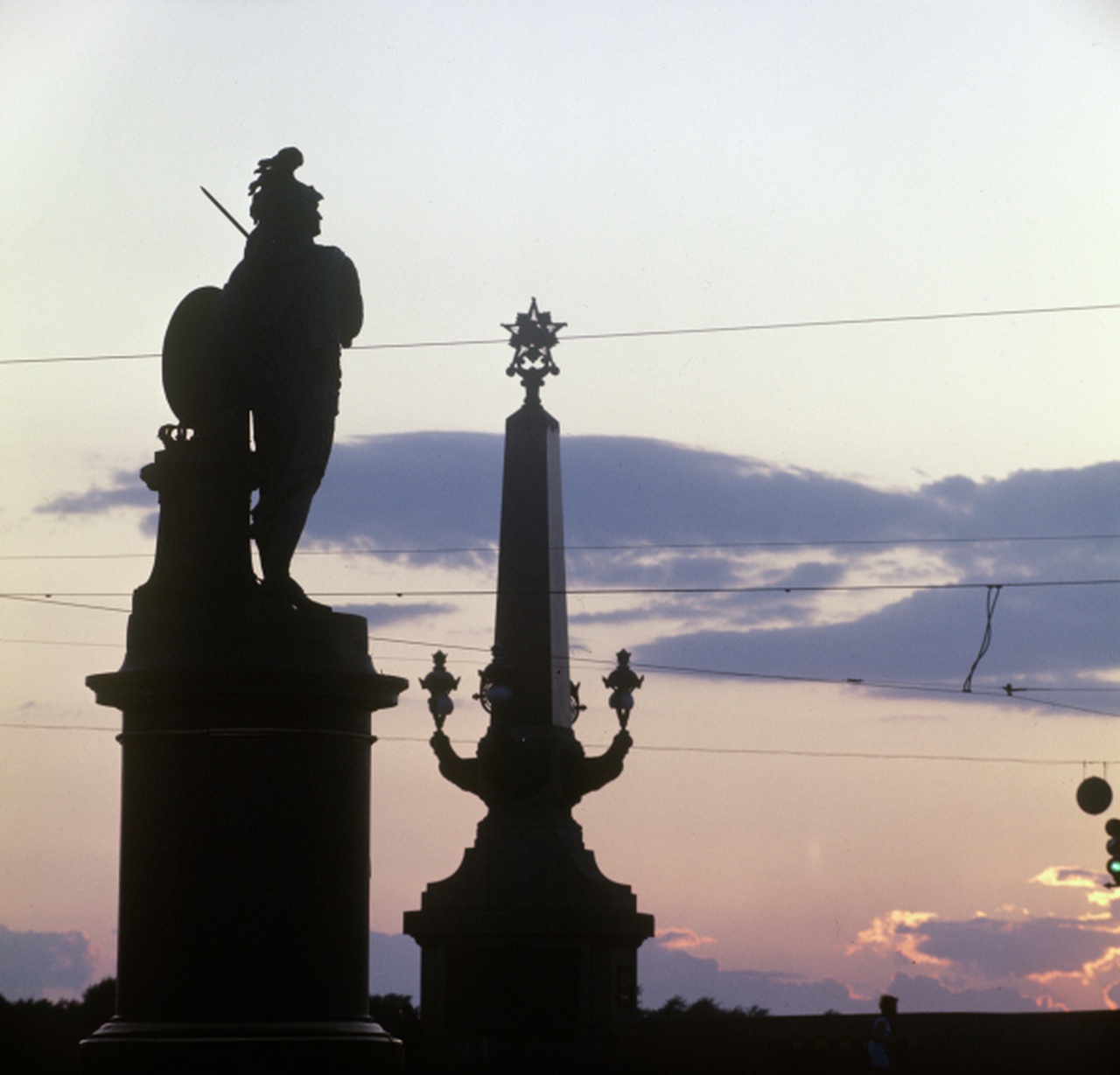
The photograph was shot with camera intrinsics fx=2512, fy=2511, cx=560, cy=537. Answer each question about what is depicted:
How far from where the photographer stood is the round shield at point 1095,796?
85.3ft

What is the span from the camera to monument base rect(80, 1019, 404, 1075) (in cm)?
1216

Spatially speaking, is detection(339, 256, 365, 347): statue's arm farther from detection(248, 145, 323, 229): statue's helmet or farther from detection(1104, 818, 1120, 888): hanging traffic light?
detection(1104, 818, 1120, 888): hanging traffic light

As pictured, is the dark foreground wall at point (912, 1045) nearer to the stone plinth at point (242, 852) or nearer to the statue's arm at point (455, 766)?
the statue's arm at point (455, 766)

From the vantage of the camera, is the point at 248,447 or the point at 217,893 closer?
the point at 217,893

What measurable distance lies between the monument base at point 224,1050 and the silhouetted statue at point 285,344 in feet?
7.45

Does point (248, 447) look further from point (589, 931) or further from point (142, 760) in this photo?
point (589, 931)

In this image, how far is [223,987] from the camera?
12.3 metres

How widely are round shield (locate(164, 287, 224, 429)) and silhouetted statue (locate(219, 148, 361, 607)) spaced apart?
3.9 inches

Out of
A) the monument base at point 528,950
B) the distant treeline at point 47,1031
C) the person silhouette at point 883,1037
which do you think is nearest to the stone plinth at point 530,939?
the monument base at point 528,950

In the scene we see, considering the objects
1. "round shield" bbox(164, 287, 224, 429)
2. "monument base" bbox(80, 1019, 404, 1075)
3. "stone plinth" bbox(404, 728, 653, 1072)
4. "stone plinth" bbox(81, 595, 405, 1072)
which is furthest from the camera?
"stone plinth" bbox(404, 728, 653, 1072)

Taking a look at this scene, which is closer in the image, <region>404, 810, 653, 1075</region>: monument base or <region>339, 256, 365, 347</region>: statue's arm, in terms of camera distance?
<region>339, 256, 365, 347</region>: statue's arm

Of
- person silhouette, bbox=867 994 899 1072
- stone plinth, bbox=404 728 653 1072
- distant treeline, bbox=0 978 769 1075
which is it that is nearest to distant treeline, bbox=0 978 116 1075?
distant treeline, bbox=0 978 769 1075

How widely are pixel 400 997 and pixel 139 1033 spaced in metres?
20.0

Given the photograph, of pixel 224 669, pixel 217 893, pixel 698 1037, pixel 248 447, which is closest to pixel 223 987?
pixel 217 893
